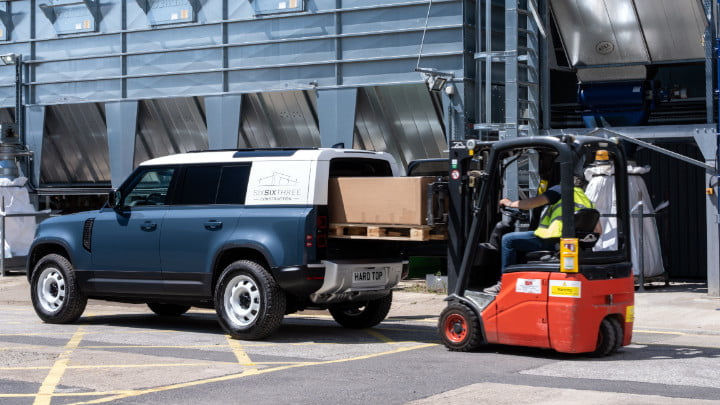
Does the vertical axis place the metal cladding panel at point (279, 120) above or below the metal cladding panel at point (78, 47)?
below

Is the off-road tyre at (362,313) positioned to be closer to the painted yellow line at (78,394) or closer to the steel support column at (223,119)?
the painted yellow line at (78,394)

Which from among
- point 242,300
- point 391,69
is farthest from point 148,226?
point 391,69

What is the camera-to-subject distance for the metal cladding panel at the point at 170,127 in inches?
839

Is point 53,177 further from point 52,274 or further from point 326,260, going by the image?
point 326,260

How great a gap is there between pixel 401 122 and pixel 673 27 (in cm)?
485

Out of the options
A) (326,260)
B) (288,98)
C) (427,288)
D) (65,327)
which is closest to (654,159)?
(427,288)

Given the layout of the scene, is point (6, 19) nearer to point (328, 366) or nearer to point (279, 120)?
point (279, 120)

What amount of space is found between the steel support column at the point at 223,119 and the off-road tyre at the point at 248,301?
9205mm

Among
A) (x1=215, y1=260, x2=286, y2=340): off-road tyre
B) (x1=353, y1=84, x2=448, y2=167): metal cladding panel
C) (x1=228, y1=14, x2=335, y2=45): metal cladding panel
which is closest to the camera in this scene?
(x1=215, y1=260, x2=286, y2=340): off-road tyre

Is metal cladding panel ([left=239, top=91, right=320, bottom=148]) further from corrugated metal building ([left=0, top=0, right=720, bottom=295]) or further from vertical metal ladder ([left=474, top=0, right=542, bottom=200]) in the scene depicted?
vertical metal ladder ([left=474, top=0, right=542, bottom=200])

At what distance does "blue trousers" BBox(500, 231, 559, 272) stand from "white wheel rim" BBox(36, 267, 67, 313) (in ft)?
19.4

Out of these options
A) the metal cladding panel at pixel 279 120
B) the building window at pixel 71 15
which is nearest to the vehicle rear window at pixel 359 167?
the metal cladding panel at pixel 279 120

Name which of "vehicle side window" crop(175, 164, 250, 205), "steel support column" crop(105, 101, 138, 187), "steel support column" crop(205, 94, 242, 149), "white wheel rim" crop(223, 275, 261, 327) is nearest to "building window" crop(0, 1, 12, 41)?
"steel support column" crop(105, 101, 138, 187)

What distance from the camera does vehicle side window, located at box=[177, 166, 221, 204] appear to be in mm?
12070
